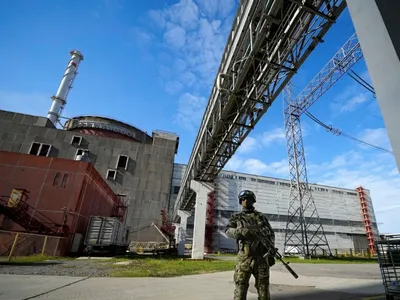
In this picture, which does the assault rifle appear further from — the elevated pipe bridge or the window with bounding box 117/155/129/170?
the window with bounding box 117/155/129/170

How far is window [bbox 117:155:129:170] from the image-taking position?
3030 cm

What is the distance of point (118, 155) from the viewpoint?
30844 millimetres

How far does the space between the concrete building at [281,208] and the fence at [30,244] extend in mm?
19128

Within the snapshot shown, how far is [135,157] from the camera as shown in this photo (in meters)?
31.2

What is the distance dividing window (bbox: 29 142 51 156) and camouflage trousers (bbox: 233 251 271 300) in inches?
1345

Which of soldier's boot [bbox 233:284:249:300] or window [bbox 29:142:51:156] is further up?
window [bbox 29:142:51:156]

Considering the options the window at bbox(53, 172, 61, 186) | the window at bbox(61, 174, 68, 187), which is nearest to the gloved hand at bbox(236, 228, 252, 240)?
the window at bbox(61, 174, 68, 187)

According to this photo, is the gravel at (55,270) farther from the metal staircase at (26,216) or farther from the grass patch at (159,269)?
the metal staircase at (26,216)

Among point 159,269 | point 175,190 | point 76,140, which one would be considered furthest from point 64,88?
point 159,269

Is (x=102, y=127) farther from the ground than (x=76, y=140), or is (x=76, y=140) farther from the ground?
(x=102, y=127)

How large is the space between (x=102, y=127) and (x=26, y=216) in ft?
84.6

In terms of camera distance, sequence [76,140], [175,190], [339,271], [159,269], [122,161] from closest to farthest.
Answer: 1. [159,269]
2. [339,271]
3. [122,161]
4. [76,140]
5. [175,190]

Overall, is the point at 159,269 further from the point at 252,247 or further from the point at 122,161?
the point at 122,161

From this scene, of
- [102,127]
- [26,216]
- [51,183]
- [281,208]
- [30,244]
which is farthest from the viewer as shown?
[102,127]
